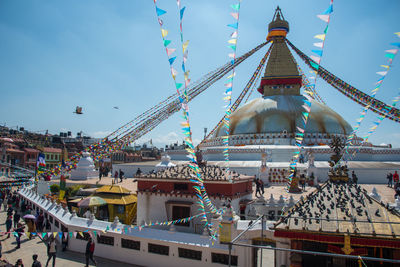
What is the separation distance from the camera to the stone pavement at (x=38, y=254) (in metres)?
11.0

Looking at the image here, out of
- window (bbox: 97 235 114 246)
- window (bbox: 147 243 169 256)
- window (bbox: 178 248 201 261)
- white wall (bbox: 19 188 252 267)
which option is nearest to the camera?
white wall (bbox: 19 188 252 267)

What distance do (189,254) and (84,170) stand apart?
20581 millimetres

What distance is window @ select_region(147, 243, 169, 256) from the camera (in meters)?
10.5

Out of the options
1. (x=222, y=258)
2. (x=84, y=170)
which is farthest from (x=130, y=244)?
(x=84, y=170)

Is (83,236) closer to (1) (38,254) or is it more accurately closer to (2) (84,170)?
(1) (38,254)

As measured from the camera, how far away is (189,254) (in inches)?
397

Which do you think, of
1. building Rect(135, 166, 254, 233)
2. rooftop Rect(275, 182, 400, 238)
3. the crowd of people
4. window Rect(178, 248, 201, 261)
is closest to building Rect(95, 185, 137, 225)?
building Rect(135, 166, 254, 233)

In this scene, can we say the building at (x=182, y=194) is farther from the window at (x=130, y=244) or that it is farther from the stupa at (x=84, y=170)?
the stupa at (x=84, y=170)

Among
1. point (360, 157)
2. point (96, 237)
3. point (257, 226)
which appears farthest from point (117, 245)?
point (360, 157)

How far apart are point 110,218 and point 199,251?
20.4ft

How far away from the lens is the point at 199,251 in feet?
32.5

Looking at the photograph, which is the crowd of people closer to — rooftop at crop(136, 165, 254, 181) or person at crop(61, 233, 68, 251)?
person at crop(61, 233, 68, 251)

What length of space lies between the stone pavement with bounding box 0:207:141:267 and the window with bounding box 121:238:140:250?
61 centimetres

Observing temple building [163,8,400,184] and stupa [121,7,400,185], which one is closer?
stupa [121,7,400,185]
